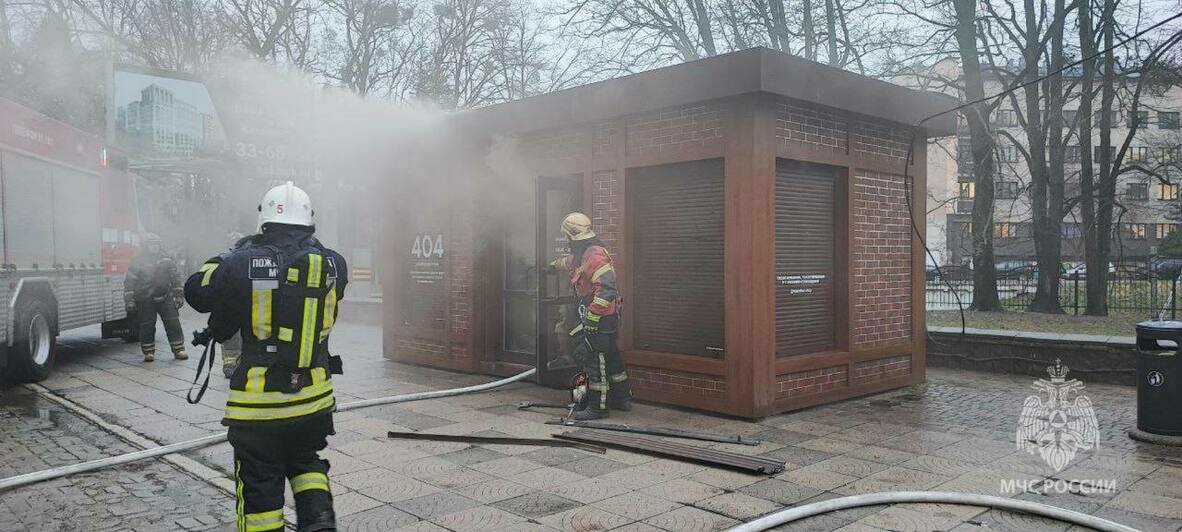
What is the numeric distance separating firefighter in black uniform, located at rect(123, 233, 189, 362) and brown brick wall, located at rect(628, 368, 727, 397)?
7.19 m

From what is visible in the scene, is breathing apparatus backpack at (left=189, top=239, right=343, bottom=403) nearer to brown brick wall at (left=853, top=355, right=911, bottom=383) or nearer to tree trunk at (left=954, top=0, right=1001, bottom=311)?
brown brick wall at (left=853, top=355, right=911, bottom=383)

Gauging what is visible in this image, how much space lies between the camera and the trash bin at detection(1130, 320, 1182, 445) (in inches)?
259

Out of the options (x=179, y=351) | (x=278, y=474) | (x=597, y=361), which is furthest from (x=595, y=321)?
(x=179, y=351)

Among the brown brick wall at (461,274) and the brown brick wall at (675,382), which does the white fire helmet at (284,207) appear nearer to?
the brown brick wall at (675,382)

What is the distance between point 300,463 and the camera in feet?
12.4

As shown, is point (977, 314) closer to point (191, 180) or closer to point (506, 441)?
point (506, 441)

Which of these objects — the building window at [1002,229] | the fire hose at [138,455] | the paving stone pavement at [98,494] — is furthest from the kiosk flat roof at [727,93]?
the building window at [1002,229]

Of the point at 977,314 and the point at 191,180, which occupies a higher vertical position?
the point at 191,180

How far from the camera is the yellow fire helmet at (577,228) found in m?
7.74

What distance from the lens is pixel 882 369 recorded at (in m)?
8.92

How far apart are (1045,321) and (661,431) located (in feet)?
36.6

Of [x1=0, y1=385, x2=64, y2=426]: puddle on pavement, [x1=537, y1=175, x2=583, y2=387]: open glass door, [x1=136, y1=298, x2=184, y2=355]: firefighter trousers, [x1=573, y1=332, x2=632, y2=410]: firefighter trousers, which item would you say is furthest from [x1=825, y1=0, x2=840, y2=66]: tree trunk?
[x1=0, y1=385, x2=64, y2=426]: puddle on pavement

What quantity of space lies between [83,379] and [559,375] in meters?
5.91

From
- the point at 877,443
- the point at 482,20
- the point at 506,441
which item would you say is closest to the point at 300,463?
the point at 506,441
